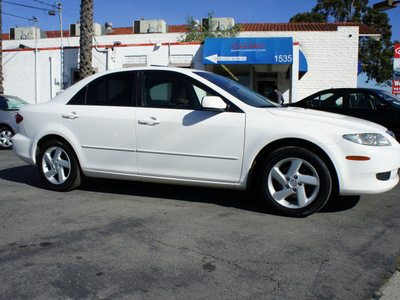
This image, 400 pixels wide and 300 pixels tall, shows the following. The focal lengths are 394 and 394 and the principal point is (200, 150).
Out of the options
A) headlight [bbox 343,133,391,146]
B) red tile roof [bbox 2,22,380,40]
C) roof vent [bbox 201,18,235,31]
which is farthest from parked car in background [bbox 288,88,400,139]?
red tile roof [bbox 2,22,380,40]

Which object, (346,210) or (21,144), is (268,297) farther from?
(21,144)

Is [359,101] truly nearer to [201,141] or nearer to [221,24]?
[201,141]

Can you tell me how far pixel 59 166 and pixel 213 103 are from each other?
231cm

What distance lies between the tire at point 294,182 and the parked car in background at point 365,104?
494 centimetres

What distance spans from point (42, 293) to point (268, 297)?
140cm

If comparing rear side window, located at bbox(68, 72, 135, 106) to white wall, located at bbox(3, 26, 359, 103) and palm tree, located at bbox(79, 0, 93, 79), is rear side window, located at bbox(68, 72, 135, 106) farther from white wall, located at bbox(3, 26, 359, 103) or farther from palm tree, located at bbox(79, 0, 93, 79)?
white wall, located at bbox(3, 26, 359, 103)

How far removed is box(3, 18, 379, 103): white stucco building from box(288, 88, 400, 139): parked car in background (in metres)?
7.91

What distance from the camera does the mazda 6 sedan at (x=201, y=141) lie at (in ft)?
12.9

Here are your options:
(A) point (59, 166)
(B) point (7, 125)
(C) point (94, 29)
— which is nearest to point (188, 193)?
(A) point (59, 166)

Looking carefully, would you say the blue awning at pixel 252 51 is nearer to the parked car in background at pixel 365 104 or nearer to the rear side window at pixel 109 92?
the parked car in background at pixel 365 104

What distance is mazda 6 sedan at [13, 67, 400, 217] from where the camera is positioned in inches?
154

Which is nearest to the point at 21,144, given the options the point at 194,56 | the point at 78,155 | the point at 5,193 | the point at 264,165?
the point at 5,193

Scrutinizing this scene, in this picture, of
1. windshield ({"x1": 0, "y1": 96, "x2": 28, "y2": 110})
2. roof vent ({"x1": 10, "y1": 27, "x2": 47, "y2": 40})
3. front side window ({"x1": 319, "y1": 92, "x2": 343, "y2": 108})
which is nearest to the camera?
front side window ({"x1": 319, "y1": 92, "x2": 343, "y2": 108})

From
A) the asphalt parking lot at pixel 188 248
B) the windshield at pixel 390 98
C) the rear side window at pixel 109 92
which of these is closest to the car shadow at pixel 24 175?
the asphalt parking lot at pixel 188 248
